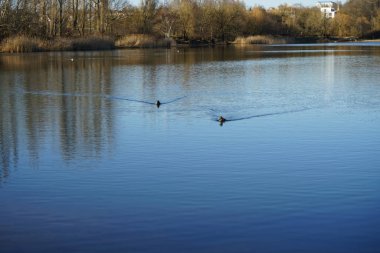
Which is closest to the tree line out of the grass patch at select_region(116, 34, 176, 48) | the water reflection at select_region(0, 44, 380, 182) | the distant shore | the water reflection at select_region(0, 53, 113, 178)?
the distant shore

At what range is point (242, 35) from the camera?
Answer: 67812mm

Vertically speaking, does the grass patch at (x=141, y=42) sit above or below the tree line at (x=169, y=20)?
below

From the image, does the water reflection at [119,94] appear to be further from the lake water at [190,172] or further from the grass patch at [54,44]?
the grass patch at [54,44]

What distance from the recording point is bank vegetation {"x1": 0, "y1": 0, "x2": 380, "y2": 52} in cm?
4166

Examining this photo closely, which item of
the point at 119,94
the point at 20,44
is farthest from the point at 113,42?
the point at 119,94

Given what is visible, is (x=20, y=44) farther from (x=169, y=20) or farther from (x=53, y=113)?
(x=53, y=113)

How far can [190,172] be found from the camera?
835 cm

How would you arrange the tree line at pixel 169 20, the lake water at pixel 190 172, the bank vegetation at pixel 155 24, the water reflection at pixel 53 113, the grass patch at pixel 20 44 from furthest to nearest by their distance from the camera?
the tree line at pixel 169 20 → the bank vegetation at pixel 155 24 → the grass patch at pixel 20 44 → the water reflection at pixel 53 113 → the lake water at pixel 190 172

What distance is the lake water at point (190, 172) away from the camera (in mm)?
5918

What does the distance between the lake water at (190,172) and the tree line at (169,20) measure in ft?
90.2

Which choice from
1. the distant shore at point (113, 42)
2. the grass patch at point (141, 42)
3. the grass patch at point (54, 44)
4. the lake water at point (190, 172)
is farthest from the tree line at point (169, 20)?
the lake water at point (190, 172)

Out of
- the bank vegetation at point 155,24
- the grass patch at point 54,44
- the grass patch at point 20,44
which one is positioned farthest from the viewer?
the bank vegetation at point 155,24

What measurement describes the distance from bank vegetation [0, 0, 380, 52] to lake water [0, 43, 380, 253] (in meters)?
26.8

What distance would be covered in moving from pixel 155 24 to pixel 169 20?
59.4 inches
